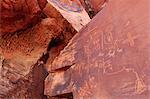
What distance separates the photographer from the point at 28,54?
7.48 ft

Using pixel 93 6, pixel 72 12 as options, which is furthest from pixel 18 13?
pixel 93 6

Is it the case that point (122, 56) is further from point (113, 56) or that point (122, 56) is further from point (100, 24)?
point (100, 24)

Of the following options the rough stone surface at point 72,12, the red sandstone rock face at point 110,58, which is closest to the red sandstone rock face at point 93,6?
the rough stone surface at point 72,12

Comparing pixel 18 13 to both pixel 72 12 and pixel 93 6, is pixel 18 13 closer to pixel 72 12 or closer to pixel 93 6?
pixel 72 12

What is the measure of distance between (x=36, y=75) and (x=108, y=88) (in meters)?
0.88

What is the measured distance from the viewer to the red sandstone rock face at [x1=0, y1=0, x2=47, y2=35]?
2041mm

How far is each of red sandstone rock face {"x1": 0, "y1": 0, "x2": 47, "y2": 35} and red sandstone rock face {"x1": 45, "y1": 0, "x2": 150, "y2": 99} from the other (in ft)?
1.60

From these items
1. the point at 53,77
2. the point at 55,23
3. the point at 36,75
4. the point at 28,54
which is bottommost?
the point at 53,77

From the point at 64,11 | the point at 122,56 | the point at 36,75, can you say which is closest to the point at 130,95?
the point at 122,56

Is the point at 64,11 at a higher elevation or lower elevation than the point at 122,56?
higher

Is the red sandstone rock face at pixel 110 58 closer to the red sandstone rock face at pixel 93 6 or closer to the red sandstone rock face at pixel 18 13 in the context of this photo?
the red sandstone rock face at pixel 18 13

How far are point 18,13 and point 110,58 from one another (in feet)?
2.95

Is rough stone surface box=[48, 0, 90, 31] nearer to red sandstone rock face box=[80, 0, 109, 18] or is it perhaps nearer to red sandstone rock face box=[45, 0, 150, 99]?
red sandstone rock face box=[45, 0, 150, 99]

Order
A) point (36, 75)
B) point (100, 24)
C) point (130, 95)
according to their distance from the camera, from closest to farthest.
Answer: point (130, 95) → point (100, 24) → point (36, 75)
